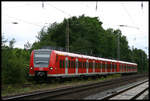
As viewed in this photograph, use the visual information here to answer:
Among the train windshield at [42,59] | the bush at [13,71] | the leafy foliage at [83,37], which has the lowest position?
the bush at [13,71]

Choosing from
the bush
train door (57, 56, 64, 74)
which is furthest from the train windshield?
the bush

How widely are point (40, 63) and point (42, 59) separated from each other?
353 millimetres

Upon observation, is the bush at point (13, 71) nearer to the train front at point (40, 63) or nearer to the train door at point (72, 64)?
the train front at point (40, 63)

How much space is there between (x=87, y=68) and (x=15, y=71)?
12.4m

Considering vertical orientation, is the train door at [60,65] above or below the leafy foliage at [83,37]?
below

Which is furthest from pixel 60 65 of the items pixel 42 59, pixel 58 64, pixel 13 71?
pixel 13 71

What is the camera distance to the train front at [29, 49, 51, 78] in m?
23.9

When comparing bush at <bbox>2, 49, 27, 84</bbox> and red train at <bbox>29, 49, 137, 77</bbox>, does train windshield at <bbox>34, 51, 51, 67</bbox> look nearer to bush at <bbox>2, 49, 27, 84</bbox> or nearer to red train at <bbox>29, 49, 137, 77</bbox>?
red train at <bbox>29, 49, 137, 77</bbox>

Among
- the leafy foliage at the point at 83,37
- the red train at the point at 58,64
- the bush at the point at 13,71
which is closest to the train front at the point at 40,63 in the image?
the red train at the point at 58,64

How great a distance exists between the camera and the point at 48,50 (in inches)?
968

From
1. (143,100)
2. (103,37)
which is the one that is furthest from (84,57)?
(103,37)

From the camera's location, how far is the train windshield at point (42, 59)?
2417 cm

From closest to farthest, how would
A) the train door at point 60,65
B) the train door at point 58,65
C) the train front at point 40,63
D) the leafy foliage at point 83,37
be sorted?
the train front at point 40,63 → the train door at point 58,65 → the train door at point 60,65 → the leafy foliage at point 83,37

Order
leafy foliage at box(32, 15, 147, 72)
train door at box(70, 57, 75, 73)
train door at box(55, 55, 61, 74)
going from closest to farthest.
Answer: train door at box(55, 55, 61, 74) → train door at box(70, 57, 75, 73) → leafy foliage at box(32, 15, 147, 72)
